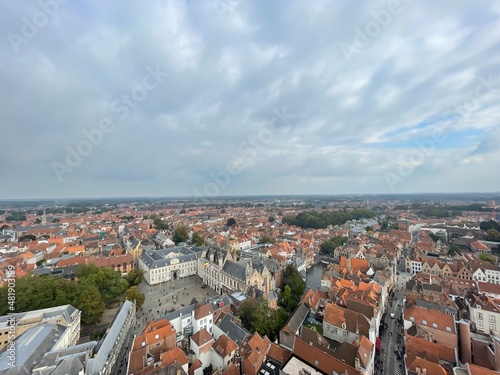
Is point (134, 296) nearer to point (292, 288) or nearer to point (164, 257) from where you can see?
point (164, 257)

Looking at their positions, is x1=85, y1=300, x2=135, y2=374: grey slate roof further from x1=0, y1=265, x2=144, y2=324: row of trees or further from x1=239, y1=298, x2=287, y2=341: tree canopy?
x1=239, y1=298, x2=287, y2=341: tree canopy

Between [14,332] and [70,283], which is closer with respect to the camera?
[14,332]

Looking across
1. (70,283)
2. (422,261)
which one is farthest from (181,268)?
(422,261)

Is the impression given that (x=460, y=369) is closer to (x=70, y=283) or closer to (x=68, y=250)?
(x=70, y=283)

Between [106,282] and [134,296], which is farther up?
[106,282]

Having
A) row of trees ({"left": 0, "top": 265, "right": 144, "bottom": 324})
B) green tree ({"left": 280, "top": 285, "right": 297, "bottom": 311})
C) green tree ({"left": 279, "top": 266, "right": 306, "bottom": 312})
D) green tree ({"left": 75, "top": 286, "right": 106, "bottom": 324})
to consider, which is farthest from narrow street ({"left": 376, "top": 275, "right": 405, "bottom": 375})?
green tree ({"left": 75, "top": 286, "right": 106, "bottom": 324})

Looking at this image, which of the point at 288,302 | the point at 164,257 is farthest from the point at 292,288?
the point at 164,257
